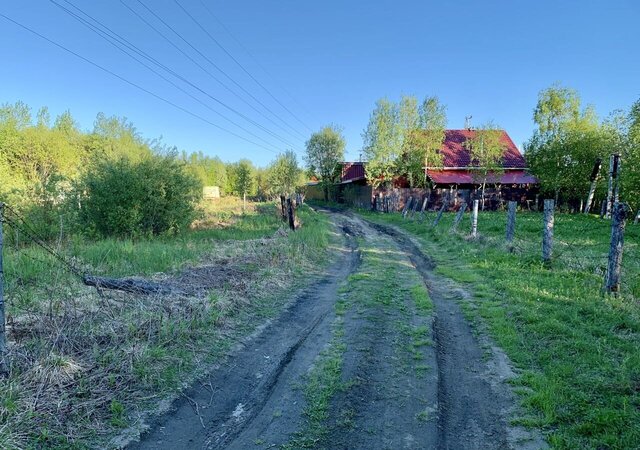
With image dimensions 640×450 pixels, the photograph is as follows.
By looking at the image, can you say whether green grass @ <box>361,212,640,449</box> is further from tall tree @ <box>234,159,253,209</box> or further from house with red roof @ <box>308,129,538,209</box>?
tall tree @ <box>234,159,253,209</box>

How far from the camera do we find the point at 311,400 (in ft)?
12.3

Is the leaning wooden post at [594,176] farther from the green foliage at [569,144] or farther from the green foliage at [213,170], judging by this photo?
the green foliage at [213,170]

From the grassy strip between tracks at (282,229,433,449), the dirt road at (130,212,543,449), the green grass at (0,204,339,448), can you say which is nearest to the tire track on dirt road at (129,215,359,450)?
the dirt road at (130,212,543,449)

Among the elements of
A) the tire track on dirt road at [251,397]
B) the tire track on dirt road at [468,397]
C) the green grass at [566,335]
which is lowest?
the tire track on dirt road at [251,397]

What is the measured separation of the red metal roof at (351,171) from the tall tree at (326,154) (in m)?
0.96

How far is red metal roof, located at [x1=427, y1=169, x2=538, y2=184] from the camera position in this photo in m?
30.7

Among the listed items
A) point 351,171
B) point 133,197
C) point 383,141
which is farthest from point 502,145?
point 133,197

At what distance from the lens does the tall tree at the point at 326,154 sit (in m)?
44.6

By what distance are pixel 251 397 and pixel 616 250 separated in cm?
697

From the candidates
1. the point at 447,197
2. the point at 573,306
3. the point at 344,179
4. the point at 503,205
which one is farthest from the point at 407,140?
the point at 573,306

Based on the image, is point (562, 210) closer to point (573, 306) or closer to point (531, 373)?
point (573, 306)

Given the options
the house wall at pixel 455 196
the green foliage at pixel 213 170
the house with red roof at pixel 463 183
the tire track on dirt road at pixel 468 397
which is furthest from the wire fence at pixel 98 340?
the green foliage at pixel 213 170

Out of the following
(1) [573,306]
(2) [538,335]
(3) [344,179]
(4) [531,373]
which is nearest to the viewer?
(4) [531,373]

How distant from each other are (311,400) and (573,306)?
16.4 ft
